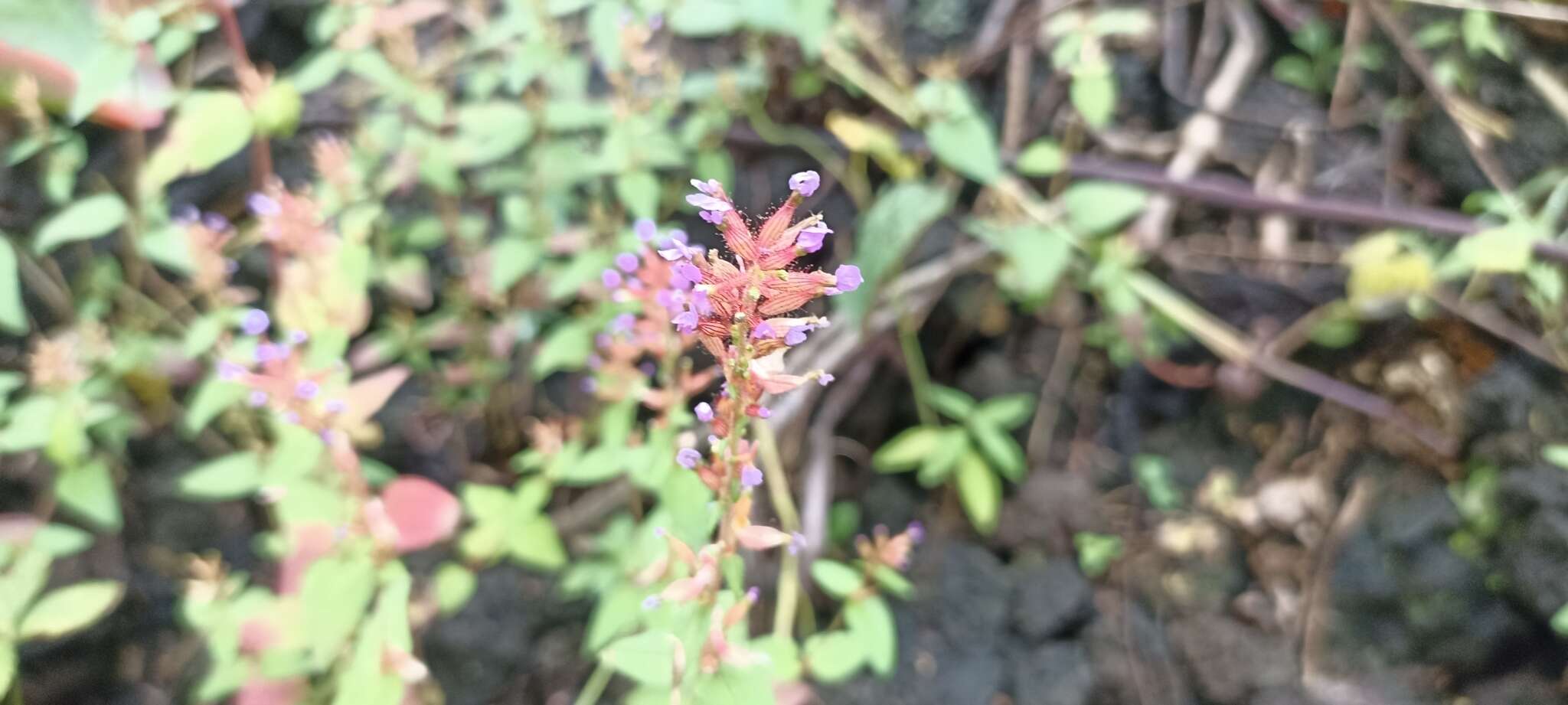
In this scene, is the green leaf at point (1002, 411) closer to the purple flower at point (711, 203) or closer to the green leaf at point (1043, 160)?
the green leaf at point (1043, 160)

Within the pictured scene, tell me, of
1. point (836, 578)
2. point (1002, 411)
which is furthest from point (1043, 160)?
point (836, 578)

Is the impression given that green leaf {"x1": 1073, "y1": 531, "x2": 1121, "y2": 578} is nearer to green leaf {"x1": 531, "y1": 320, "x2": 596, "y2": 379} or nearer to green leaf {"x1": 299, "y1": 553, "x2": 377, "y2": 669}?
green leaf {"x1": 531, "y1": 320, "x2": 596, "y2": 379}

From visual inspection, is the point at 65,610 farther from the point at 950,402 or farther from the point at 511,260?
the point at 950,402

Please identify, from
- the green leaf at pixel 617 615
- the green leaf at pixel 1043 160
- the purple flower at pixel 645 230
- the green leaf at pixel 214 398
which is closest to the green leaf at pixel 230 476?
the green leaf at pixel 214 398

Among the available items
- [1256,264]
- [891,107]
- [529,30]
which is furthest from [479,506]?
[1256,264]

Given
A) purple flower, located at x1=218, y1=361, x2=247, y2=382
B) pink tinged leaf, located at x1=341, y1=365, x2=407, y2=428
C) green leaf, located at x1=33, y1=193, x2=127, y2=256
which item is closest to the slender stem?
pink tinged leaf, located at x1=341, y1=365, x2=407, y2=428

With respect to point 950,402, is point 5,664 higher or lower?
higher
